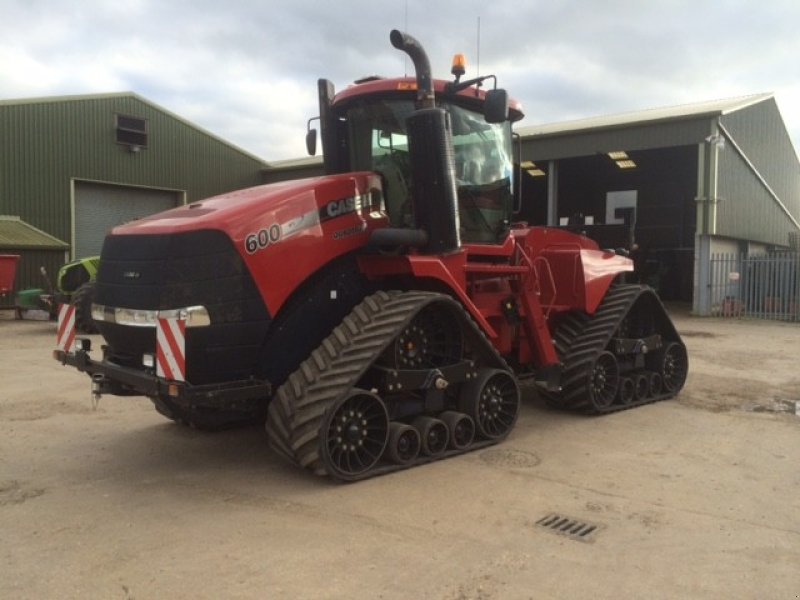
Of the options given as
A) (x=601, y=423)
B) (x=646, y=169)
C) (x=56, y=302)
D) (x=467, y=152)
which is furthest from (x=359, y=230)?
(x=646, y=169)

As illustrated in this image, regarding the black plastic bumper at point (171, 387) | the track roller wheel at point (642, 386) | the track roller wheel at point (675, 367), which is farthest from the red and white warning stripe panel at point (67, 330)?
the track roller wheel at point (675, 367)

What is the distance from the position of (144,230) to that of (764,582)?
164 inches

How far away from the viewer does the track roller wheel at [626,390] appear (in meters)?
7.13

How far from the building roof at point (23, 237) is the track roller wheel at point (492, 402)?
1656 cm

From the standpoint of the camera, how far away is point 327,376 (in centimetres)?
450

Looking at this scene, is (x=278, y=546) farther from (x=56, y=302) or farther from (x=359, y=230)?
(x=56, y=302)

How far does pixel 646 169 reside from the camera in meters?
27.4

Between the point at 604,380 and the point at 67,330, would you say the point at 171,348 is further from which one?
the point at 604,380

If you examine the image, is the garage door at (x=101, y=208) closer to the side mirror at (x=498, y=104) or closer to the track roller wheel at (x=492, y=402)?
the track roller wheel at (x=492, y=402)

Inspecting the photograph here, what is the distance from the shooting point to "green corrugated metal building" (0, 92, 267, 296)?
784 inches

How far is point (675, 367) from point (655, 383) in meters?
0.47

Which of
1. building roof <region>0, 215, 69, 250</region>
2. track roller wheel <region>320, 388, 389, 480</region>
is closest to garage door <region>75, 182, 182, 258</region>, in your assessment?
building roof <region>0, 215, 69, 250</region>

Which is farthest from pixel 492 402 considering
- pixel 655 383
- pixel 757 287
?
pixel 757 287

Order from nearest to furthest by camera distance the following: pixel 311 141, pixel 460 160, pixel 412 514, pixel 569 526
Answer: pixel 569 526, pixel 412 514, pixel 460 160, pixel 311 141
